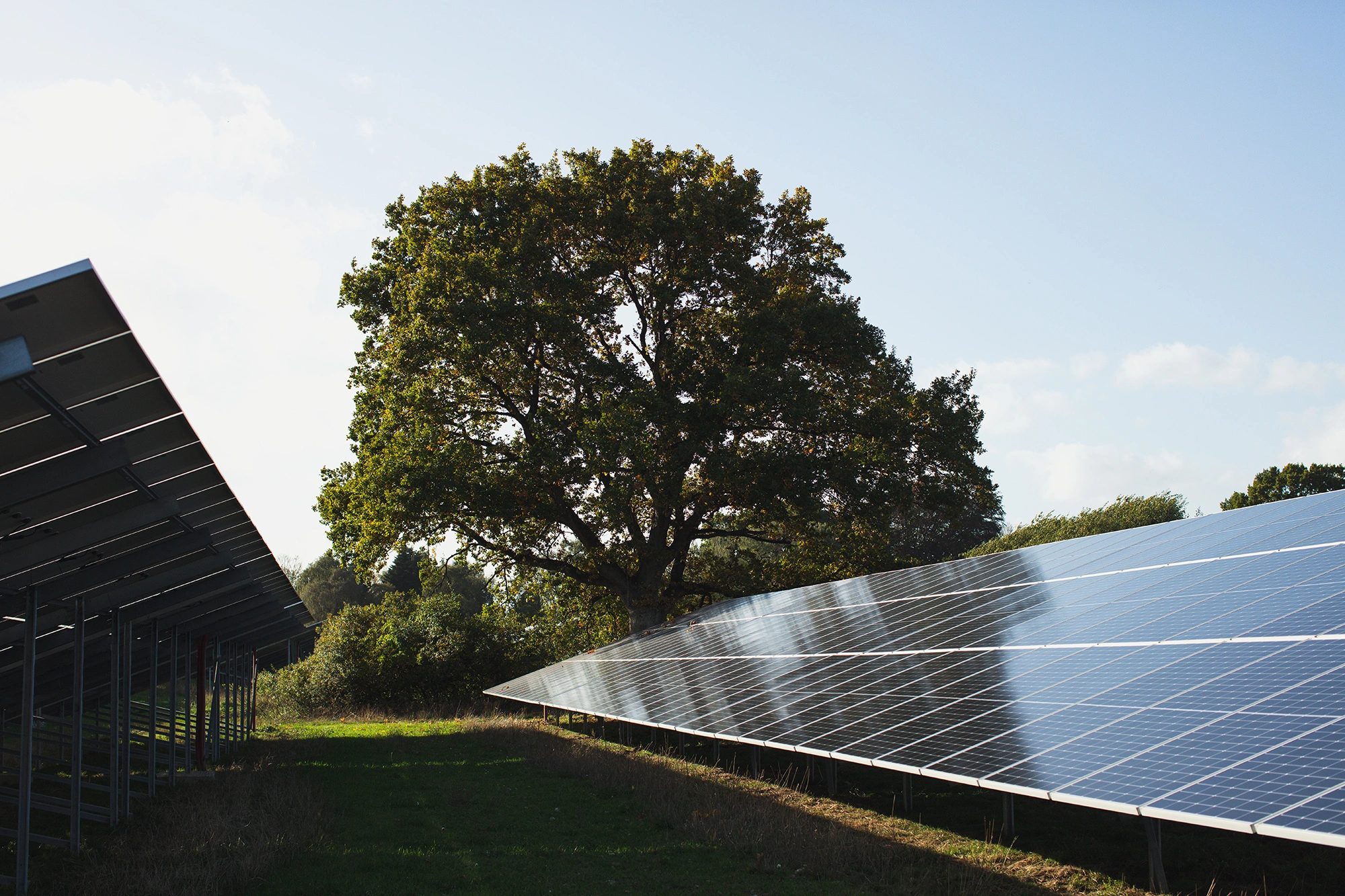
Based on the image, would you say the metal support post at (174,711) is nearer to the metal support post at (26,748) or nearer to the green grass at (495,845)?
the green grass at (495,845)

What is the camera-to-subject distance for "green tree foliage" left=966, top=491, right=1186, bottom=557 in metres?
55.8

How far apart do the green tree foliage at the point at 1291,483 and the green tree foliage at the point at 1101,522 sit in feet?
16.6

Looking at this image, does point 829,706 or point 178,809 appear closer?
point 829,706

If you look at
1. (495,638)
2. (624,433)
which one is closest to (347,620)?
(495,638)

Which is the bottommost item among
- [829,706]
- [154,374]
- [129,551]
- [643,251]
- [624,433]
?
[829,706]

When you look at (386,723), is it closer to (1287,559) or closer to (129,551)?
(129,551)

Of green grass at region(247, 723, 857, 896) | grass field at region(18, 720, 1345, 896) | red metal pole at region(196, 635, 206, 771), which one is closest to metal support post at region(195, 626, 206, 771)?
red metal pole at region(196, 635, 206, 771)

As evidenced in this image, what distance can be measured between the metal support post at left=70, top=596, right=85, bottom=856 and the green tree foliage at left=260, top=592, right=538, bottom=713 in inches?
1123

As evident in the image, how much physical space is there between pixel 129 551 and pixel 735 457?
2014 centimetres

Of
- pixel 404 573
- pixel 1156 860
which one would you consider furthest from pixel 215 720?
pixel 404 573

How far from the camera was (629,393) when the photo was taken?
30.0 metres

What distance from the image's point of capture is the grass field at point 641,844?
948 cm

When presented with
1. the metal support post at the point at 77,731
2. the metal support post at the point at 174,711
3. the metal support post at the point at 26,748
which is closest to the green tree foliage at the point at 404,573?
the metal support post at the point at 174,711

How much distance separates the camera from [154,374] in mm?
9008
